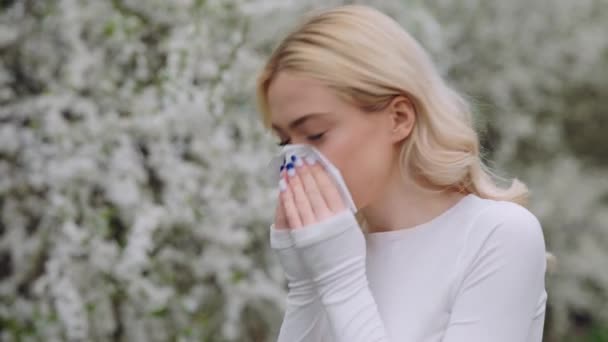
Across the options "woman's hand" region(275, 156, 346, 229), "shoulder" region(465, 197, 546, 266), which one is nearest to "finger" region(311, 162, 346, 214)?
"woman's hand" region(275, 156, 346, 229)

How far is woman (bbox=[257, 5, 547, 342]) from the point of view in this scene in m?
1.44

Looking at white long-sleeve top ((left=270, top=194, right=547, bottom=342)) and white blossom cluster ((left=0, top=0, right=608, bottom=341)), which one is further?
white blossom cluster ((left=0, top=0, right=608, bottom=341))

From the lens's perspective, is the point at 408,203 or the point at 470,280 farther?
the point at 408,203

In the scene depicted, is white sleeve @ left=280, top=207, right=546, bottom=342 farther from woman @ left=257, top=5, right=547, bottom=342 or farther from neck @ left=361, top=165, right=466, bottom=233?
neck @ left=361, top=165, right=466, bottom=233

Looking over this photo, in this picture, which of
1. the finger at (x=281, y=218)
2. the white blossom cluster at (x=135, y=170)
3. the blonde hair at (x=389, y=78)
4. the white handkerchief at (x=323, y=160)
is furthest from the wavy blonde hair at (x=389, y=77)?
the white blossom cluster at (x=135, y=170)

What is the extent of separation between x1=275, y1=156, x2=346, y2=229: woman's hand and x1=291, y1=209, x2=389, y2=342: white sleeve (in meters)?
0.02

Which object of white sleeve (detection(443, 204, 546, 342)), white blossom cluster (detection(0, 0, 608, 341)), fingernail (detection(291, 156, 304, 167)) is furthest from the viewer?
white blossom cluster (detection(0, 0, 608, 341))

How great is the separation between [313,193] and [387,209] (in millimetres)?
187

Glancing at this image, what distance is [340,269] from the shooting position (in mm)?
1460

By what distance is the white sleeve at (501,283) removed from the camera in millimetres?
1413

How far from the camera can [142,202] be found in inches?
145

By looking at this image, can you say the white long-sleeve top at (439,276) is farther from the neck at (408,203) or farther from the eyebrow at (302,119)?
the eyebrow at (302,119)

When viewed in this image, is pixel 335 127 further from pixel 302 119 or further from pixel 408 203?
pixel 408 203

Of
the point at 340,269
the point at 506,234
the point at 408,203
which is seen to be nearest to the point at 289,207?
the point at 340,269
